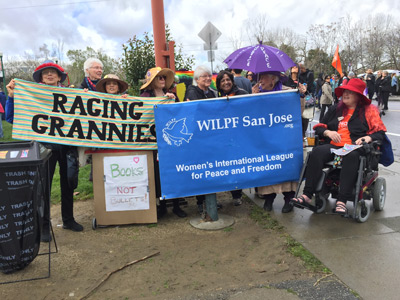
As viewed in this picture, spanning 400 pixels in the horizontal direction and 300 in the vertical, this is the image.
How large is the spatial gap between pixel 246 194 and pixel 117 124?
7.62 feet

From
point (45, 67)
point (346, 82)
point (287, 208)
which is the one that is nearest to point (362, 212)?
point (287, 208)

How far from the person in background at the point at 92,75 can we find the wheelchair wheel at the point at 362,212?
11.3ft

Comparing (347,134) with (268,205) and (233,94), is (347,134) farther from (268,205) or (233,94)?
(233,94)

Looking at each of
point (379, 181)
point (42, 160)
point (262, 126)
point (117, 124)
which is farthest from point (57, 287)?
point (379, 181)

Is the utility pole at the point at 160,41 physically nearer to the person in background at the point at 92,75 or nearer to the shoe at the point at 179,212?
the person in background at the point at 92,75

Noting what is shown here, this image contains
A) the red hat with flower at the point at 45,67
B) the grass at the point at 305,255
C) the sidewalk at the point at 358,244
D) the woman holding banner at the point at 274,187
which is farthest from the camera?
the woman holding banner at the point at 274,187

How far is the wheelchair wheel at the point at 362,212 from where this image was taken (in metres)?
3.88

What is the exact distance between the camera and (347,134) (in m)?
4.26

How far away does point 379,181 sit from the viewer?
427 centimetres

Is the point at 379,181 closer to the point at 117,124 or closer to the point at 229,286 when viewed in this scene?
the point at 229,286

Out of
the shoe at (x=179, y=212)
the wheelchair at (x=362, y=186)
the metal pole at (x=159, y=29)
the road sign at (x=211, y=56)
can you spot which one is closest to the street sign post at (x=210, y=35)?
the road sign at (x=211, y=56)

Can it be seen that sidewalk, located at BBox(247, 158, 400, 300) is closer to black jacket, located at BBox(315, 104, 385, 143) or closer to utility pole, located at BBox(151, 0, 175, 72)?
black jacket, located at BBox(315, 104, 385, 143)

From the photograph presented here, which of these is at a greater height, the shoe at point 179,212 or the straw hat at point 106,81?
the straw hat at point 106,81

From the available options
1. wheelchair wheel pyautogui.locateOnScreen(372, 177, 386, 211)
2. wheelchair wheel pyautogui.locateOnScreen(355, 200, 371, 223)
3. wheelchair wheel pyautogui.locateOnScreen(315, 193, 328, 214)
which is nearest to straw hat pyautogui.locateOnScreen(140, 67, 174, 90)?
wheelchair wheel pyautogui.locateOnScreen(315, 193, 328, 214)
